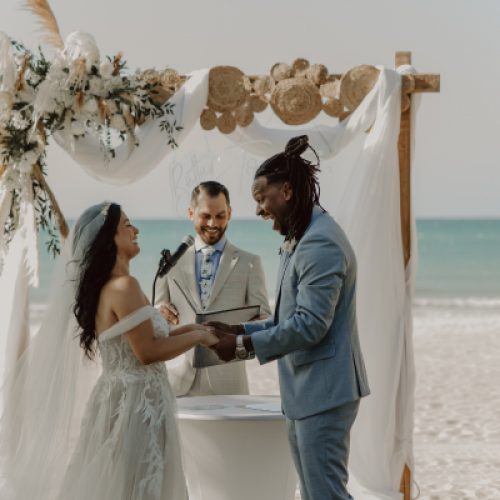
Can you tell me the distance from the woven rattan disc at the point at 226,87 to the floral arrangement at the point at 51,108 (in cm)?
32

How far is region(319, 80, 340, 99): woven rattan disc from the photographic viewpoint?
14.3 feet

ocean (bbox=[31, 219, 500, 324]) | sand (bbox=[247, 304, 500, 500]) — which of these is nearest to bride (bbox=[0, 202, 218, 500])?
sand (bbox=[247, 304, 500, 500])

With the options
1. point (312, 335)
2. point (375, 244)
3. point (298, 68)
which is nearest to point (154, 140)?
point (298, 68)

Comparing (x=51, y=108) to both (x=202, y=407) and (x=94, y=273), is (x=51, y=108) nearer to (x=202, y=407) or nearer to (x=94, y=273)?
(x=94, y=273)

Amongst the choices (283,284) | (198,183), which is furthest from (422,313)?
(283,284)

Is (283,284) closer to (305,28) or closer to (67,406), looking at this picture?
(67,406)

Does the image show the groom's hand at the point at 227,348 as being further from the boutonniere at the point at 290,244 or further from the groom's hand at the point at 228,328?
the boutonniere at the point at 290,244

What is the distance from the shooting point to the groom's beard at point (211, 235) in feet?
14.0

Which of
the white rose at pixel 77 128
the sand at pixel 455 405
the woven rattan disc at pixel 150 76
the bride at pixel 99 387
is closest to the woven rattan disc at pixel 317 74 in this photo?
the woven rattan disc at pixel 150 76

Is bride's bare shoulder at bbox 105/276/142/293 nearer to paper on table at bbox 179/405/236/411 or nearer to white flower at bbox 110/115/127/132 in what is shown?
paper on table at bbox 179/405/236/411

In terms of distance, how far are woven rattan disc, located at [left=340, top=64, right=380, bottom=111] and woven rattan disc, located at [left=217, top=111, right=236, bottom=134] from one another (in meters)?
0.71

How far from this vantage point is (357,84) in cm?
434

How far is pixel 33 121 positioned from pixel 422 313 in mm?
16152

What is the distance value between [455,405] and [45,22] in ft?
21.3
